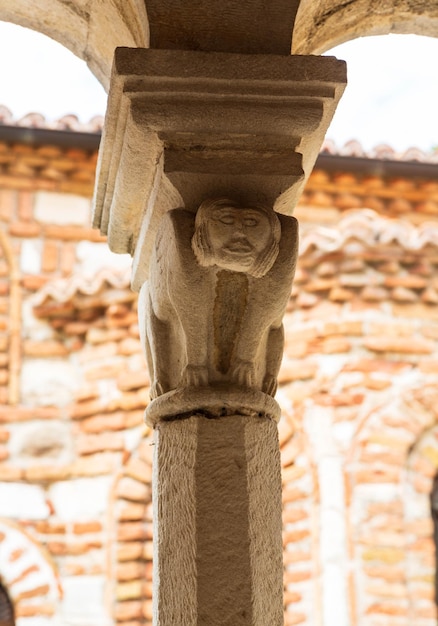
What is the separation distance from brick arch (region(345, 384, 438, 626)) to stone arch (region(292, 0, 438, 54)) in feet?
8.65

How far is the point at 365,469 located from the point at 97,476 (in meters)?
1.44

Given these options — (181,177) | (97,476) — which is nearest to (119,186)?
(181,177)

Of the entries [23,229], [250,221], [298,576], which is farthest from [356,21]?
[23,229]

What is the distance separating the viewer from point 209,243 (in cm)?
195

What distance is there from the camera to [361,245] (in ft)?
16.3

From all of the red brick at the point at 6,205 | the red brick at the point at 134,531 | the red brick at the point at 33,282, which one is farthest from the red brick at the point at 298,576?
the red brick at the point at 6,205

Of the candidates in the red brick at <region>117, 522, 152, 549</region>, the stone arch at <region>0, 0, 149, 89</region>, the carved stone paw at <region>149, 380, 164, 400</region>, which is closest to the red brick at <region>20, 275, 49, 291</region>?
the red brick at <region>117, 522, 152, 549</region>

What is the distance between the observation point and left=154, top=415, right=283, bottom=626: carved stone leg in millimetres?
1891

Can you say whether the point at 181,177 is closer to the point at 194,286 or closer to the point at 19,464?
the point at 194,286

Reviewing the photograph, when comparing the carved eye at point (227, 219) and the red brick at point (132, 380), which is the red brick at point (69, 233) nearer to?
the red brick at point (132, 380)

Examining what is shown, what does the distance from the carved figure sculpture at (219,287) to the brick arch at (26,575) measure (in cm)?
333

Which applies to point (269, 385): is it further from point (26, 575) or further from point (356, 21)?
point (26, 575)

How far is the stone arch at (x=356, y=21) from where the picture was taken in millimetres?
2324

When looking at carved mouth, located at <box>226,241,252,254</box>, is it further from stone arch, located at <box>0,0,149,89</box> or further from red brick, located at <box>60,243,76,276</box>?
red brick, located at <box>60,243,76,276</box>
